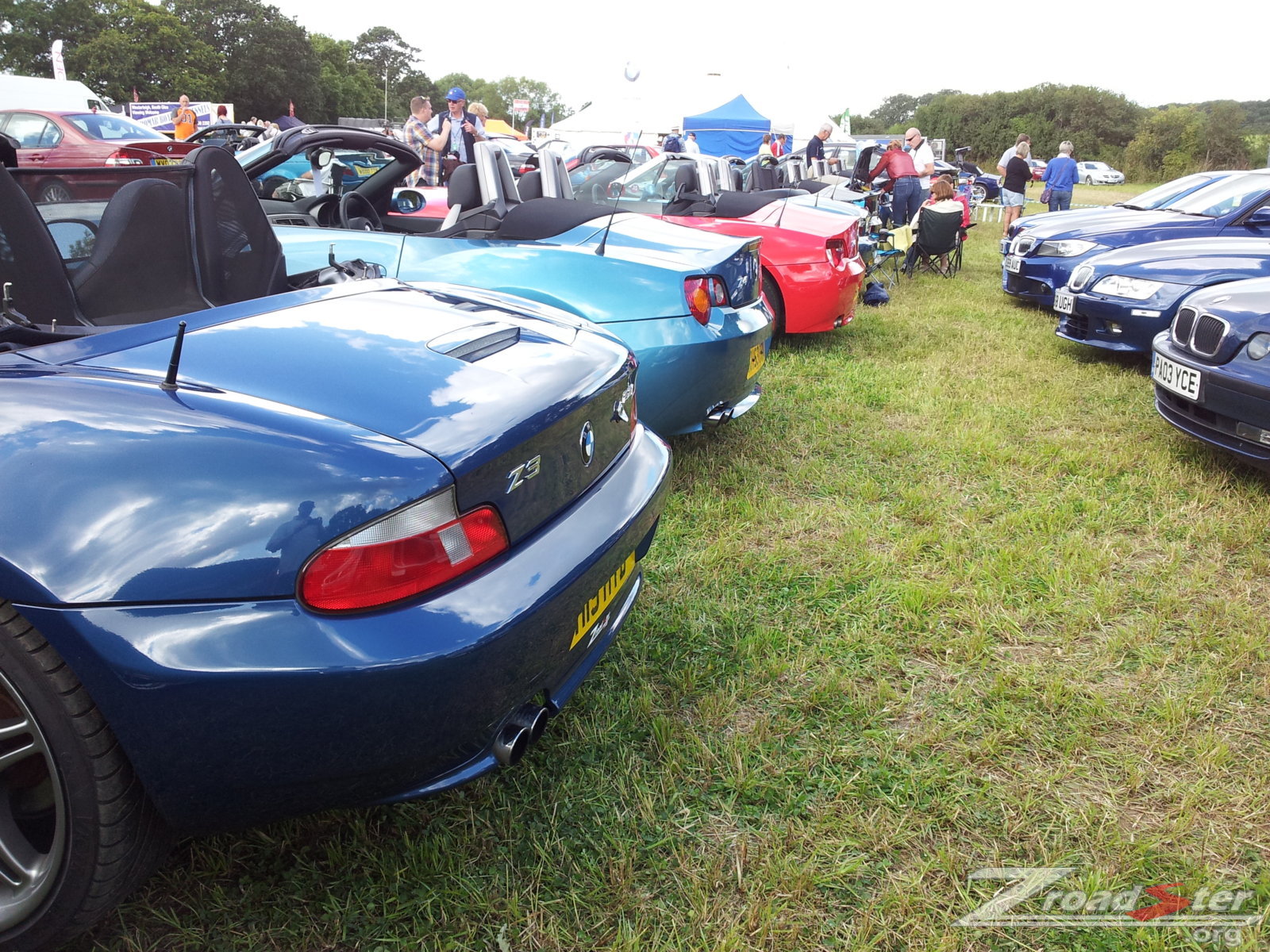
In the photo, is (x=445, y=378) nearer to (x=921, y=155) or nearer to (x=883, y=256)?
(x=883, y=256)

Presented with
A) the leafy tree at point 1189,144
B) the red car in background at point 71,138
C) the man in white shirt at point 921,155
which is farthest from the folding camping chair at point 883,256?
the leafy tree at point 1189,144

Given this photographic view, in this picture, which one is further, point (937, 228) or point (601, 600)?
point (937, 228)

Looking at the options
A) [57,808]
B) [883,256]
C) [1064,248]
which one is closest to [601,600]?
[57,808]

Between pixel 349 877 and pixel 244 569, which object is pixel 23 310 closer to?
pixel 244 569

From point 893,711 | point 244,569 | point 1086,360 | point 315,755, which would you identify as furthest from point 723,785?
point 1086,360

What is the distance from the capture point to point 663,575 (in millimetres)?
2994

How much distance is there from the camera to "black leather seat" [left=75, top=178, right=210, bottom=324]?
212cm

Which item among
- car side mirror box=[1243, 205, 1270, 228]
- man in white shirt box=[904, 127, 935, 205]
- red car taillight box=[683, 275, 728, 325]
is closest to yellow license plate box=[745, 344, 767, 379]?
red car taillight box=[683, 275, 728, 325]

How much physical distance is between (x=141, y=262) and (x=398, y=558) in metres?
1.41

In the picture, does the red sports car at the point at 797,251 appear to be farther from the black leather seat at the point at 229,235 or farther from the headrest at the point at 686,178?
the black leather seat at the point at 229,235

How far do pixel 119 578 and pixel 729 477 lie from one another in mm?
2887

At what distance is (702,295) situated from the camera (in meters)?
3.41

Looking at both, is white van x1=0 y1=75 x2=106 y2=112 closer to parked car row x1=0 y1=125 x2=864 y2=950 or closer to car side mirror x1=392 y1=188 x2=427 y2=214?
car side mirror x1=392 y1=188 x2=427 y2=214

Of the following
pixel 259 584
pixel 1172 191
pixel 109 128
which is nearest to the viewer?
pixel 259 584
